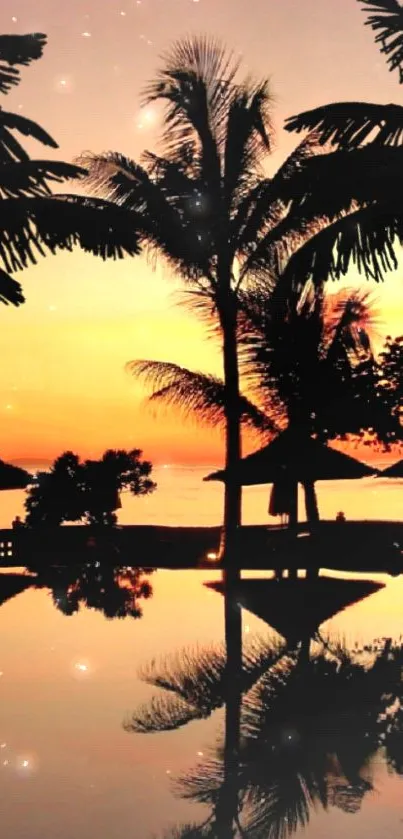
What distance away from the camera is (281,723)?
20.4 feet

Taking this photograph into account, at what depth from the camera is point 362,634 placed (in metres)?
9.35

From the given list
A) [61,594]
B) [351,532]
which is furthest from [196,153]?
[61,594]

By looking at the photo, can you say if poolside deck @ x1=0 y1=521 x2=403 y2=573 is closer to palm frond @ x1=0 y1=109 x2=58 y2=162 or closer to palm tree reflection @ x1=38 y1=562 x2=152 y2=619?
palm tree reflection @ x1=38 y1=562 x2=152 y2=619

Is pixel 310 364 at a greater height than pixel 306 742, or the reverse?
pixel 310 364

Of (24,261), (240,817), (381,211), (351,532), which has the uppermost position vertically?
(381,211)

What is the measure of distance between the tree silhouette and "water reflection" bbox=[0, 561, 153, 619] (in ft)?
11.5

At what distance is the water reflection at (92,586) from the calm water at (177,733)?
63cm

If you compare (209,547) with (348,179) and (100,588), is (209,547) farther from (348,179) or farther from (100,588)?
(348,179)

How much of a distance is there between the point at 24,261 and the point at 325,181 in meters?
2.41

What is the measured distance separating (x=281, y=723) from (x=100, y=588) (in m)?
7.84

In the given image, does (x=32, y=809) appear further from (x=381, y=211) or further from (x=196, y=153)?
(x=196, y=153)

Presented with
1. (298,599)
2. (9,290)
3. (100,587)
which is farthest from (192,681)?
(100,587)

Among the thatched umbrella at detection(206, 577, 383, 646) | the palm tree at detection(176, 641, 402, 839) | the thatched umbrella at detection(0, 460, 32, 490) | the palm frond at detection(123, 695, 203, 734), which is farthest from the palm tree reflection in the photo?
the palm frond at detection(123, 695, 203, 734)

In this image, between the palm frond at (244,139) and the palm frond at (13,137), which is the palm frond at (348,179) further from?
the palm frond at (244,139)
